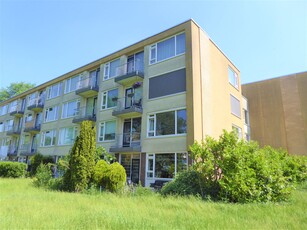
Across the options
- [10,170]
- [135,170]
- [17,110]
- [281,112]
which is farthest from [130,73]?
[17,110]

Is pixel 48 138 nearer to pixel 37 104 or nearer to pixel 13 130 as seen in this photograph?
pixel 37 104

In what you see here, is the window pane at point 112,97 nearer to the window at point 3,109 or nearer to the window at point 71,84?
the window at point 71,84

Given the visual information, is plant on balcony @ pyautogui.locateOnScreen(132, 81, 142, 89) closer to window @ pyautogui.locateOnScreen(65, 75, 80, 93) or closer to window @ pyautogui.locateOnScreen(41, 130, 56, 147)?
window @ pyautogui.locateOnScreen(65, 75, 80, 93)

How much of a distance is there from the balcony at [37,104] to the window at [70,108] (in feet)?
19.4

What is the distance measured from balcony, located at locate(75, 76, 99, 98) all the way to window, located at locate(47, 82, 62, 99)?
5.16 meters

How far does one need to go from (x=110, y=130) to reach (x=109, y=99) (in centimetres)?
313

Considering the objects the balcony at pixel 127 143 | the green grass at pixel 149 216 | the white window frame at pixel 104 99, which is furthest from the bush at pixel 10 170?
the green grass at pixel 149 216

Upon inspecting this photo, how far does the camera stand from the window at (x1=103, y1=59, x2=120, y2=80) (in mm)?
22703

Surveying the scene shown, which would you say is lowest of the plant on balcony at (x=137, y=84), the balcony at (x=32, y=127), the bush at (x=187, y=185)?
the bush at (x=187, y=185)

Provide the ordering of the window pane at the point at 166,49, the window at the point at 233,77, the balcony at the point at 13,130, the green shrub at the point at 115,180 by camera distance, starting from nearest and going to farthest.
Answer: the green shrub at the point at 115,180 → the window pane at the point at 166,49 → the window at the point at 233,77 → the balcony at the point at 13,130

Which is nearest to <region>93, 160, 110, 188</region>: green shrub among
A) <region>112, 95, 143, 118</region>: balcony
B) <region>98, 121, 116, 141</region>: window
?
<region>112, 95, 143, 118</region>: balcony

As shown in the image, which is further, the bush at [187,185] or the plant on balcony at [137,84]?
the plant on balcony at [137,84]

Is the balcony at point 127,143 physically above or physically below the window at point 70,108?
below

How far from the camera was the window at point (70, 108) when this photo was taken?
86.7ft
